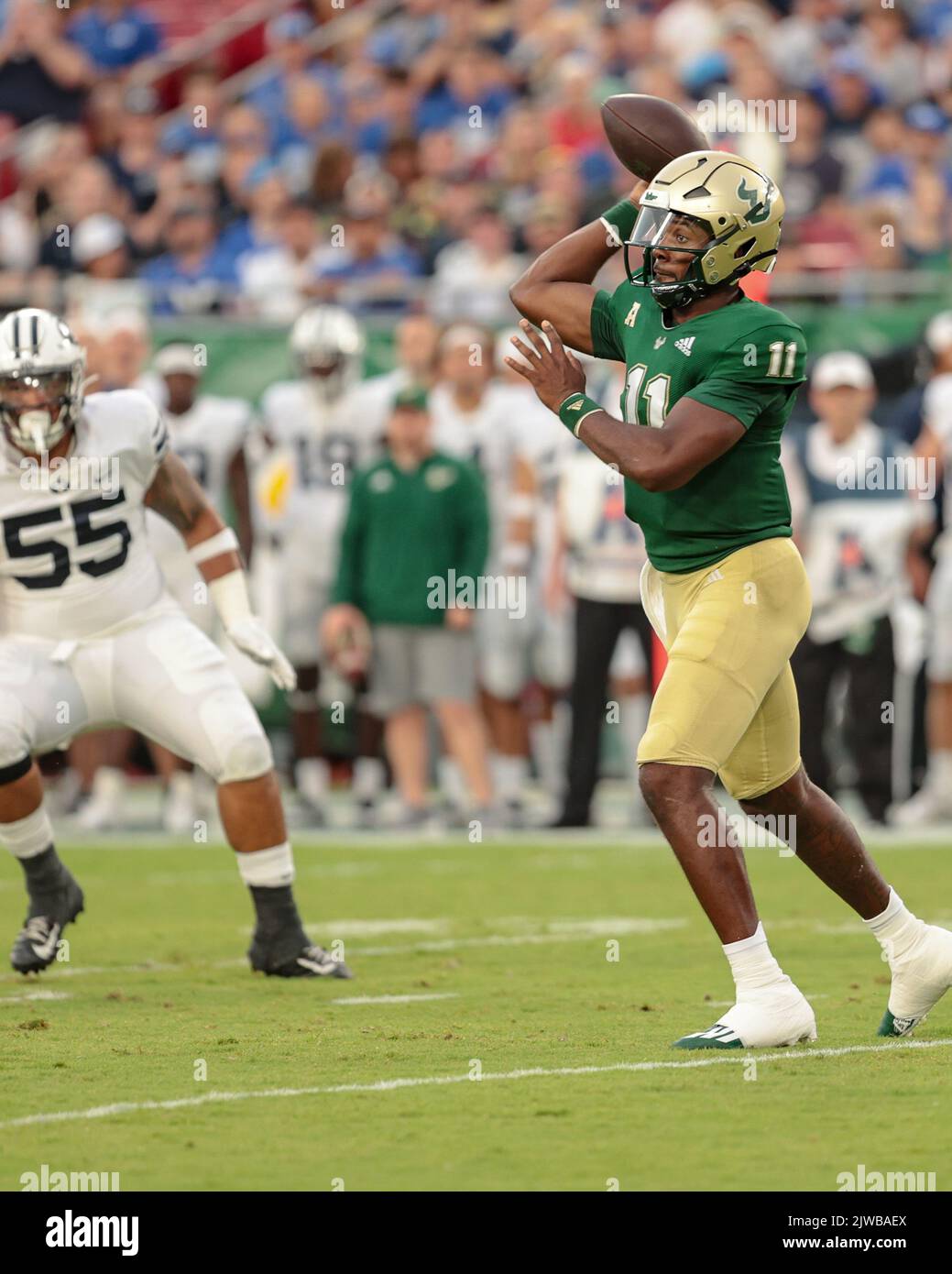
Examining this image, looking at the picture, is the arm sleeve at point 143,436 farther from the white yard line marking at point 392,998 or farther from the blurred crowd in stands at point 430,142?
the blurred crowd in stands at point 430,142

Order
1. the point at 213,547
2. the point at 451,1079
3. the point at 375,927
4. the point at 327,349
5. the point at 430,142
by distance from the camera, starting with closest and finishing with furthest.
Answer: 1. the point at 451,1079
2. the point at 213,547
3. the point at 375,927
4. the point at 327,349
5. the point at 430,142

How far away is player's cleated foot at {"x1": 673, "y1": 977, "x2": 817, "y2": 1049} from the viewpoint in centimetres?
531

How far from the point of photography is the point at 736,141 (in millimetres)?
12344

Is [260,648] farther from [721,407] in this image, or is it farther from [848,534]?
[848,534]

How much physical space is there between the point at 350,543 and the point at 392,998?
5.07 metres

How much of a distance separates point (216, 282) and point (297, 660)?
10.8ft

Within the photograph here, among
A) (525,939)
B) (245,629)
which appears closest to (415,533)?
(525,939)

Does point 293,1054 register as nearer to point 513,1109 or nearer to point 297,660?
point 513,1109

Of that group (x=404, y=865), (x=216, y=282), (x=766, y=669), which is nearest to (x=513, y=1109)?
(x=766, y=669)

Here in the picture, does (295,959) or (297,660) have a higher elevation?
(297,660)

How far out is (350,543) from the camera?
36.8 ft

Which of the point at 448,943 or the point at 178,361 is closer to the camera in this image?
the point at 448,943

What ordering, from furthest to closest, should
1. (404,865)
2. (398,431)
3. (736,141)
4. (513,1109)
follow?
(736,141)
(398,431)
(404,865)
(513,1109)

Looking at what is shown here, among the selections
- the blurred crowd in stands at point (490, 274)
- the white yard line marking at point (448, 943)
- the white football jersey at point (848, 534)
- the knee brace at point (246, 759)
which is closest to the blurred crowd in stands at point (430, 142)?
the blurred crowd in stands at point (490, 274)
